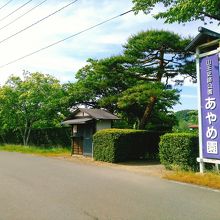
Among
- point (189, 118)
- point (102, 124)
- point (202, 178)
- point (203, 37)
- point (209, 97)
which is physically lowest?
point (202, 178)

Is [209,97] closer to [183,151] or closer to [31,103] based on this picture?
[183,151]

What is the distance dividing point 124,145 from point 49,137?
14.1 meters

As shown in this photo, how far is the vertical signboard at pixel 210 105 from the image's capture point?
1238 centimetres

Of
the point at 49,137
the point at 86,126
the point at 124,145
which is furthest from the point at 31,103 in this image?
the point at 124,145

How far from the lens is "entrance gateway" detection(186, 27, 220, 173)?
40.7 feet

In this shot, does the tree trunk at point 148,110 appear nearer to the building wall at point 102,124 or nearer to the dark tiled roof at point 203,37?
the building wall at point 102,124

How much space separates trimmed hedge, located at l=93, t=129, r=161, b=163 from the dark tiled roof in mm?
6541

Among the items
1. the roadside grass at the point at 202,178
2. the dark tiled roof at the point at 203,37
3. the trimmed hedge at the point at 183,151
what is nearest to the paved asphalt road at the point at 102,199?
the roadside grass at the point at 202,178

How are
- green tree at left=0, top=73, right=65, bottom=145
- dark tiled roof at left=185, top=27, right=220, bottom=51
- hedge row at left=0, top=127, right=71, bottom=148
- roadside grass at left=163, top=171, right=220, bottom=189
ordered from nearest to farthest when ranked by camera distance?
1. roadside grass at left=163, top=171, right=220, bottom=189
2. dark tiled roof at left=185, top=27, right=220, bottom=51
3. hedge row at left=0, top=127, right=71, bottom=148
4. green tree at left=0, top=73, right=65, bottom=145

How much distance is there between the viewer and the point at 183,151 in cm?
1370

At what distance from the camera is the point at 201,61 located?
13383 mm

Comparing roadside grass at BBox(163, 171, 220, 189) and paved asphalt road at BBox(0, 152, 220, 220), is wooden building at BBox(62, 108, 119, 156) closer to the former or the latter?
paved asphalt road at BBox(0, 152, 220, 220)

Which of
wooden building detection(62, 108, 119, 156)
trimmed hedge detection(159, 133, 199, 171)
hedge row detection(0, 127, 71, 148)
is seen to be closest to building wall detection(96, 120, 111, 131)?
wooden building detection(62, 108, 119, 156)

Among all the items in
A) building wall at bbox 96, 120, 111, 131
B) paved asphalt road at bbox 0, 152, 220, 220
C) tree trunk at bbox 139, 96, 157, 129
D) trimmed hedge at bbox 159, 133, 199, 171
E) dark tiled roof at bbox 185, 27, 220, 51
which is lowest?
paved asphalt road at bbox 0, 152, 220, 220
